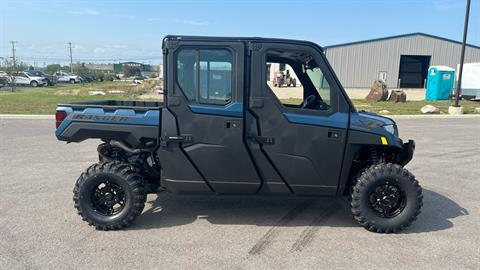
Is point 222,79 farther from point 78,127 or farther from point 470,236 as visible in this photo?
point 470,236

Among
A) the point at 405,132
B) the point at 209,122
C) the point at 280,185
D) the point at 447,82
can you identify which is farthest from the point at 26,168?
the point at 447,82

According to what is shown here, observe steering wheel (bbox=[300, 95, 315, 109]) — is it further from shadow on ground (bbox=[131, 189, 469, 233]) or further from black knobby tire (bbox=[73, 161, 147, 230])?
black knobby tire (bbox=[73, 161, 147, 230])

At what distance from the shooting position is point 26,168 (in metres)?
6.69

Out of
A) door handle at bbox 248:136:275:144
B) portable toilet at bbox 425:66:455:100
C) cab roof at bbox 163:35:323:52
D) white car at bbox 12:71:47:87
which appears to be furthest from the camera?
white car at bbox 12:71:47:87

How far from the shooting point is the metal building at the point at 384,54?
4306 cm

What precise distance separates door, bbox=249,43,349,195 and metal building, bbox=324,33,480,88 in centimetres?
4048

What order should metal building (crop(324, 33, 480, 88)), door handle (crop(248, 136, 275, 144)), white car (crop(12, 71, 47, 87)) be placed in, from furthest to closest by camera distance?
metal building (crop(324, 33, 480, 88)), white car (crop(12, 71, 47, 87)), door handle (crop(248, 136, 275, 144))

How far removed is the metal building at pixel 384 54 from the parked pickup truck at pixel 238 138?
40.4 m

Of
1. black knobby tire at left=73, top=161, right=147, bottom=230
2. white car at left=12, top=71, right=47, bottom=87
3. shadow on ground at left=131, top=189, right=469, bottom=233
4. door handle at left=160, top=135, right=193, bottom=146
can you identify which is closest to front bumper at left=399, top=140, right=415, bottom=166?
shadow on ground at left=131, top=189, right=469, bottom=233

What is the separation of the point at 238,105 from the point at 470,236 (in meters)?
3.08

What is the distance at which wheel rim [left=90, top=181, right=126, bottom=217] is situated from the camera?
4.16 m

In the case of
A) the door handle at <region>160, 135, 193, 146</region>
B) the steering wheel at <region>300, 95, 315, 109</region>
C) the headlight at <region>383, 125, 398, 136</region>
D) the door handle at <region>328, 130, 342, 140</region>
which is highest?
the steering wheel at <region>300, 95, 315, 109</region>

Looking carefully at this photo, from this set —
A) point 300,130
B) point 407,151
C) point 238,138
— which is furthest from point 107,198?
point 407,151

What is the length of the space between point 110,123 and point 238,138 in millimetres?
1493
